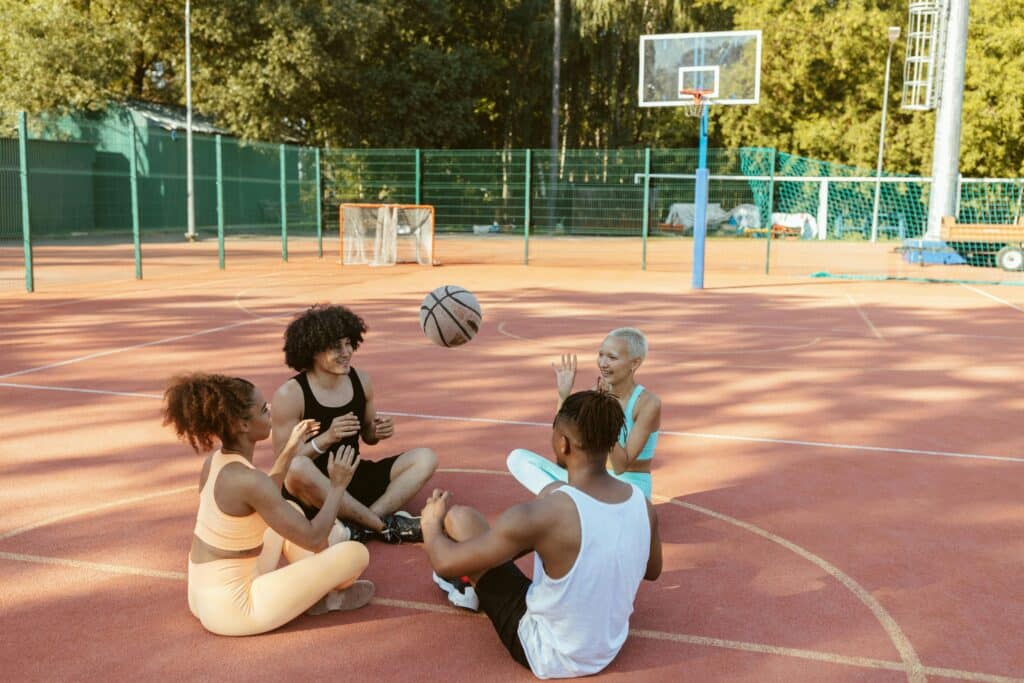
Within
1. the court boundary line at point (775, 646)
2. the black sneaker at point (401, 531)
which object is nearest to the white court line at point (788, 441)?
the court boundary line at point (775, 646)

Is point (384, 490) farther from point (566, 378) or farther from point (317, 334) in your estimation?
point (566, 378)

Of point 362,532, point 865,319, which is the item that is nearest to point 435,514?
point 362,532

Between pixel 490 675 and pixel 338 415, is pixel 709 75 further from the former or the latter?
pixel 490 675

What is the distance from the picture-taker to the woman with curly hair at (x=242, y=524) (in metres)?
3.74

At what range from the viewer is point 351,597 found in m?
4.23

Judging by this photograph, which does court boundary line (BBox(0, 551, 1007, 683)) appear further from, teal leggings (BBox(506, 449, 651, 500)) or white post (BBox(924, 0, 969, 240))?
white post (BBox(924, 0, 969, 240))

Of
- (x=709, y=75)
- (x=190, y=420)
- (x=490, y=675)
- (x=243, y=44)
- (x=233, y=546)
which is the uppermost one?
(x=243, y=44)

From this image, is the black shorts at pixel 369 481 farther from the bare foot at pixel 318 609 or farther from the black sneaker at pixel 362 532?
the bare foot at pixel 318 609

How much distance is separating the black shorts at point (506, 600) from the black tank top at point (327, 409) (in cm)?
137

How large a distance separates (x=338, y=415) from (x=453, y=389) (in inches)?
149

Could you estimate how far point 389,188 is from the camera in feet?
91.0

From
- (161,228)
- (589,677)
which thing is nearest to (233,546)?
(589,677)

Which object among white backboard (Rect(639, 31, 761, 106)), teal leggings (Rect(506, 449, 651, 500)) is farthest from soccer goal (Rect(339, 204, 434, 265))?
teal leggings (Rect(506, 449, 651, 500))

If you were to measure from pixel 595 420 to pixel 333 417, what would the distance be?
203 cm
